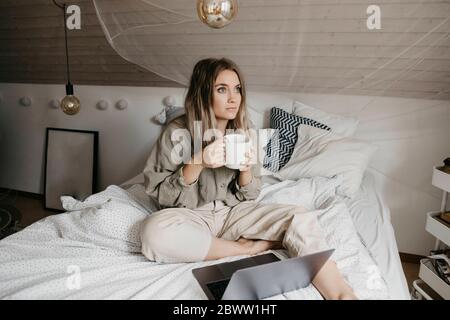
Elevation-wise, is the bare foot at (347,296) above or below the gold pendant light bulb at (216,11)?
below

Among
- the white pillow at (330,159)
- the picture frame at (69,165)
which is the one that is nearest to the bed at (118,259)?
the white pillow at (330,159)

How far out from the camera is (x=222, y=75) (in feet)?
4.22

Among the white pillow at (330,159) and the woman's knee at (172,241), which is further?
the white pillow at (330,159)

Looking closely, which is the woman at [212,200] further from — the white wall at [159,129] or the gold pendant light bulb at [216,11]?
the white wall at [159,129]

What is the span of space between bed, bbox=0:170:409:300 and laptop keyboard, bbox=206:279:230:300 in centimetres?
3

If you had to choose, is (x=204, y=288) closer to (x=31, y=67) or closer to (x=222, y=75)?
(x=222, y=75)

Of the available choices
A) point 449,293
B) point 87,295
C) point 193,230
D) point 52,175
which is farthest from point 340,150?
point 52,175

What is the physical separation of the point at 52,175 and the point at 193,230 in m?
2.19

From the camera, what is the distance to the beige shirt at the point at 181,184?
1.21 meters

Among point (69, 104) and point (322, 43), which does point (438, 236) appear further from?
point (69, 104)

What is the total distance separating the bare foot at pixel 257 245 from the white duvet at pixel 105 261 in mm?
149

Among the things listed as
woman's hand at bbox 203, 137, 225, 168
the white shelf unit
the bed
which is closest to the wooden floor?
the bed

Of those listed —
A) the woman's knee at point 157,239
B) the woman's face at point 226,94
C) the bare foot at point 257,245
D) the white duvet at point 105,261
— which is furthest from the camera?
the woman's face at point 226,94

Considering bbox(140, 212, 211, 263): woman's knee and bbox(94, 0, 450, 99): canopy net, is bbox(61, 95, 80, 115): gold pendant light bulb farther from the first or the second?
bbox(140, 212, 211, 263): woman's knee
